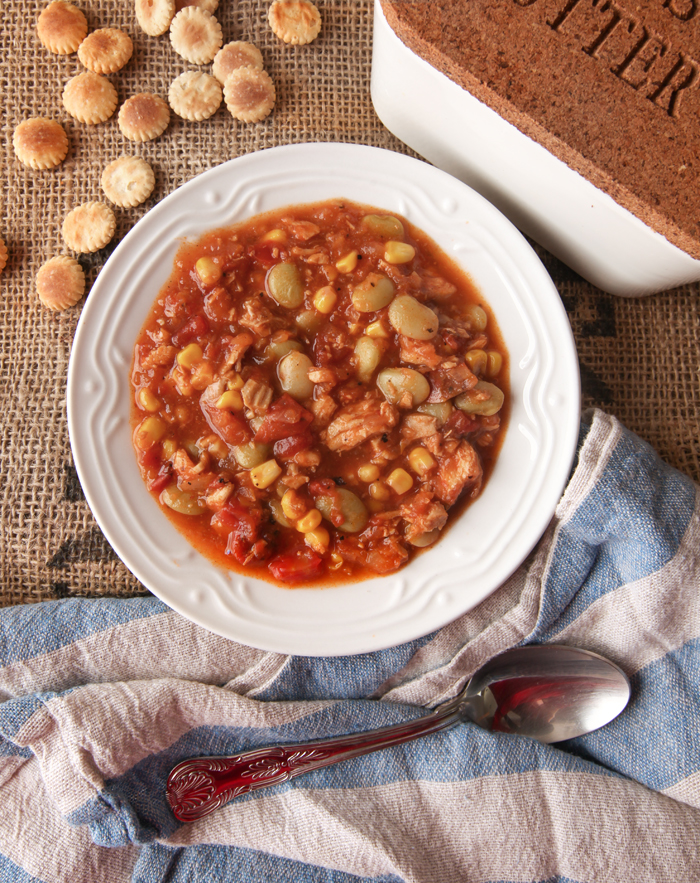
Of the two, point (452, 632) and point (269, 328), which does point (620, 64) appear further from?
point (452, 632)

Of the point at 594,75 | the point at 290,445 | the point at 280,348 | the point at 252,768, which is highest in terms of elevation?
the point at 594,75

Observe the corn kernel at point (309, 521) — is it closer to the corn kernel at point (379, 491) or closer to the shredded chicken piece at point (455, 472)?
the corn kernel at point (379, 491)

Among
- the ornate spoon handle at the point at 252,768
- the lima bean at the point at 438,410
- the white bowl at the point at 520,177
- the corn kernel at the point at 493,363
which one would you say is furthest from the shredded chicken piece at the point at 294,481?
the white bowl at the point at 520,177

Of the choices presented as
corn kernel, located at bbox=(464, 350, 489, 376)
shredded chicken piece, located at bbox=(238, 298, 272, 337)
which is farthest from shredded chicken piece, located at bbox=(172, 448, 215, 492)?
corn kernel, located at bbox=(464, 350, 489, 376)

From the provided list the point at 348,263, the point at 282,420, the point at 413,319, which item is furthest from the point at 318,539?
the point at 348,263

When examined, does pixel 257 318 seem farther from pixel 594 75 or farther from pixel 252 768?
pixel 252 768

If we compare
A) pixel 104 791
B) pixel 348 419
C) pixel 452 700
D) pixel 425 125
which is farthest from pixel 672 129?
pixel 104 791
